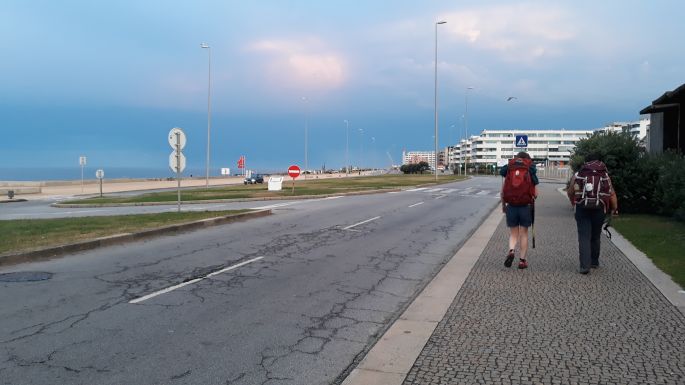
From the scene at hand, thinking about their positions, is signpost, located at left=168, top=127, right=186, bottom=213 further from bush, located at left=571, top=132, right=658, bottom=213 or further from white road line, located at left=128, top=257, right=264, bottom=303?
bush, located at left=571, top=132, right=658, bottom=213

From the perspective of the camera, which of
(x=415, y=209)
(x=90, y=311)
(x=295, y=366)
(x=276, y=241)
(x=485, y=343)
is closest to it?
(x=295, y=366)

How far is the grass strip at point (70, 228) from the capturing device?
1142 centimetres

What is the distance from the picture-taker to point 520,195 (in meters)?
9.00

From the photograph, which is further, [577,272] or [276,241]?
[276,241]

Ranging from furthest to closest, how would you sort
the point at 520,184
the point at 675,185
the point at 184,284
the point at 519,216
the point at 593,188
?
the point at 675,185, the point at 519,216, the point at 520,184, the point at 593,188, the point at 184,284

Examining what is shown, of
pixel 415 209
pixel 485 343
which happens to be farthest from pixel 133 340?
pixel 415 209

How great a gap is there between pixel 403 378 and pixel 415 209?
58.4ft

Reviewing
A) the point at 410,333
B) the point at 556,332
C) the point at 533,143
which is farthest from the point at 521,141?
the point at 533,143

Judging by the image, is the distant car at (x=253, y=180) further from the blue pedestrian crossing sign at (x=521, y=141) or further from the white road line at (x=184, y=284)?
the white road line at (x=184, y=284)

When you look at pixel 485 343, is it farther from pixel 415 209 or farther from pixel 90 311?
pixel 415 209

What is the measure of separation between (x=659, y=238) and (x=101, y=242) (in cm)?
1197

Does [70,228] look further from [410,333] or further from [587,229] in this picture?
[587,229]

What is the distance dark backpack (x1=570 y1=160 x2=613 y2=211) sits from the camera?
8516 mm

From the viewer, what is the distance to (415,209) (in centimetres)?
2222
